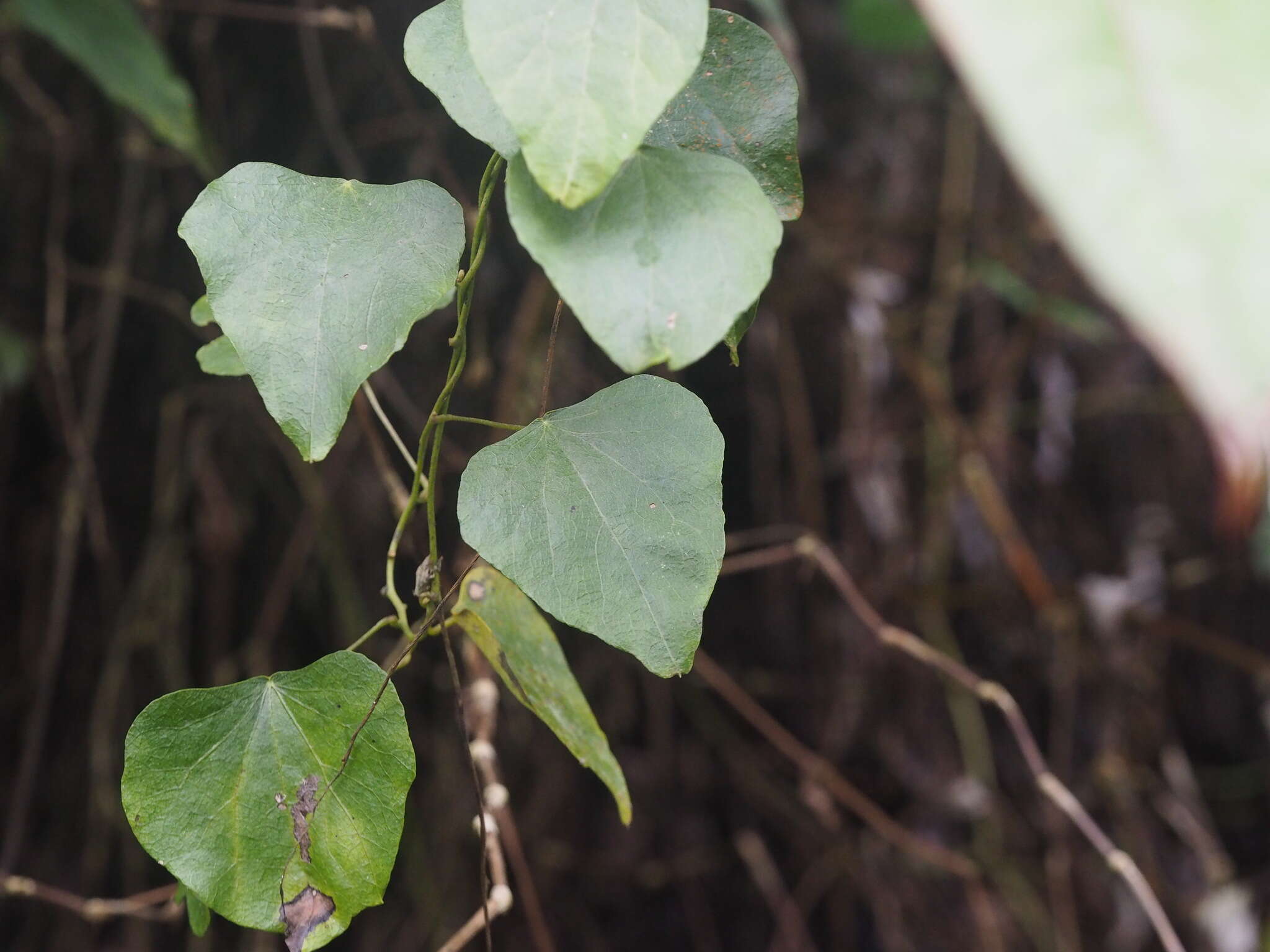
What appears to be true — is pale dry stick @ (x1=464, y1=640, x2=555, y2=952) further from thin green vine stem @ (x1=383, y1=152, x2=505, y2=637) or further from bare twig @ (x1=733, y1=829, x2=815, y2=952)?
bare twig @ (x1=733, y1=829, x2=815, y2=952)

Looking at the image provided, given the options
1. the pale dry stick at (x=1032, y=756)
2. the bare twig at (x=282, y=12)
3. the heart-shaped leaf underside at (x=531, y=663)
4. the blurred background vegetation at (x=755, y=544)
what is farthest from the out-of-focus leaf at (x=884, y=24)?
the heart-shaped leaf underside at (x=531, y=663)

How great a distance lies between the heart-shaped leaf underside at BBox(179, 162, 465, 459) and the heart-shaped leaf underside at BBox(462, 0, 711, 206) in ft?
0.22

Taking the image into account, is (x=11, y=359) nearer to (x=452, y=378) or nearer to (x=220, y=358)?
(x=220, y=358)

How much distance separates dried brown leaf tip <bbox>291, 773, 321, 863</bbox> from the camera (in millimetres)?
339

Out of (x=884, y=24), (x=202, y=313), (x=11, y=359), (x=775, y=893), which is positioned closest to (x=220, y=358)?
(x=202, y=313)

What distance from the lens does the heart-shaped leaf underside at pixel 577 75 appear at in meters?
0.26

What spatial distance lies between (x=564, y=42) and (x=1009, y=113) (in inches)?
5.2

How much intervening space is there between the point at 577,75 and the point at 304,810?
26cm

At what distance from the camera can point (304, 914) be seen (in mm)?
333

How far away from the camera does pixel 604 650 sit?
113 cm

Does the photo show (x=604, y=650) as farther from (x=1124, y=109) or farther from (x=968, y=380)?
(x=1124, y=109)

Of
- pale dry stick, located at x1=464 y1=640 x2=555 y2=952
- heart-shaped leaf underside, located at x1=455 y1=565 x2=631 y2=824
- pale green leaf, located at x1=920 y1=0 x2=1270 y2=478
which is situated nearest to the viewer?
pale green leaf, located at x1=920 y1=0 x2=1270 y2=478

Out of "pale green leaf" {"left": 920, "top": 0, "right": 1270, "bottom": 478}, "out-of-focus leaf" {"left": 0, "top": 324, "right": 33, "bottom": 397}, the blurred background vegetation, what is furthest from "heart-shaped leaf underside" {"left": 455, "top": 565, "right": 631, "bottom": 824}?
"out-of-focus leaf" {"left": 0, "top": 324, "right": 33, "bottom": 397}

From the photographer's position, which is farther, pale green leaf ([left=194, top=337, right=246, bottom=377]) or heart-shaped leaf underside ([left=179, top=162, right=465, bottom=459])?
pale green leaf ([left=194, top=337, right=246, bottom=377])
